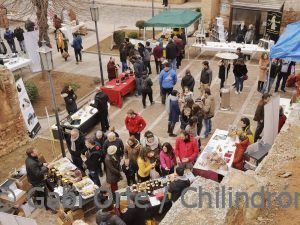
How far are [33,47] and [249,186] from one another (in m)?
13.5

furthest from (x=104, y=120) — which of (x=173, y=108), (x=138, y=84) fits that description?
(x=138, y=84)

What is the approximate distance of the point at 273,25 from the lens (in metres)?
18.9

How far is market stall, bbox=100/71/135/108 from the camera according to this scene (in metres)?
14.2

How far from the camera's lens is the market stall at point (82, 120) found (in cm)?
1214

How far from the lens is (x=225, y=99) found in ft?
44.1

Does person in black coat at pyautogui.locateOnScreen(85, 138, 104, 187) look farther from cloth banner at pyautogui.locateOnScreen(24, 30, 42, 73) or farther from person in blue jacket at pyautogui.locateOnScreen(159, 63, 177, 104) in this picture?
cloth banner at pyautogui.locateOnScreen(24, 30, 42, 73)

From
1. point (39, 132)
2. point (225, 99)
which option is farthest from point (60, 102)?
point (225, 99)

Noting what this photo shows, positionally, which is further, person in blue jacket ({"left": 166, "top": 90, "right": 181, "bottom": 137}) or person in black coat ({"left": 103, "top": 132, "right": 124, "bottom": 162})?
person in blue jacket ({"left": 166, "top": 90, "right": 181, "bottom": 137})

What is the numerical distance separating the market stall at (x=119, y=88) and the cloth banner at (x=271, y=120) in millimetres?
6147

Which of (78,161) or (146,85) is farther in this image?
(146,85)

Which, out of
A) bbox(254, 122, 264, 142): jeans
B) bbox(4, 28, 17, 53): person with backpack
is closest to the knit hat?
bbox(254, 122, 264, 142): jeans

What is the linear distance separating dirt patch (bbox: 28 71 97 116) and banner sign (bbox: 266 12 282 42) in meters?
8.85

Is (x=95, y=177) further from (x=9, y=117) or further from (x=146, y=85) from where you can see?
(x=146, y=85)

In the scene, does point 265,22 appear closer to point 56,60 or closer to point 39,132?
point 56,60
